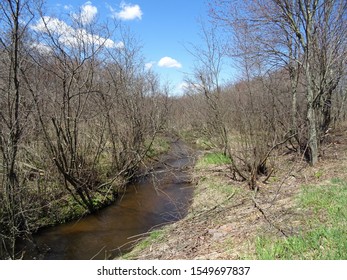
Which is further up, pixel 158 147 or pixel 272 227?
pixel 158 147

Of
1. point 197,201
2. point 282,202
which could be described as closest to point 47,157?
point 197,201

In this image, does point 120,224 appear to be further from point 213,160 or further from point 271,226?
point 213,160

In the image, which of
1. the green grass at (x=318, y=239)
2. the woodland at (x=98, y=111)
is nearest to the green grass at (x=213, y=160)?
the woodland at (x=98, y=111)

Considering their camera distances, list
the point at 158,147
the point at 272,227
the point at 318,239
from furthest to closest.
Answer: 1. the point at 158,147
2. the point at 272,227
3. the point at 318,239

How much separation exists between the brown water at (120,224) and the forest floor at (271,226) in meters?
1.05

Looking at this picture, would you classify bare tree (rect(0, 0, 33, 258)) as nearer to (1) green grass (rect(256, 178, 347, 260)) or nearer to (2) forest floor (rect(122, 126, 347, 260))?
(2) forest floor (rect(122, 126, 347, 260))

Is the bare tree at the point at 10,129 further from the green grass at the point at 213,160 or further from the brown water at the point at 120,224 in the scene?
the green grass at the point at 213,160

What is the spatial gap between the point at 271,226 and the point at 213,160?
7.70 meters

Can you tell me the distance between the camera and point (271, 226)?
175 inches

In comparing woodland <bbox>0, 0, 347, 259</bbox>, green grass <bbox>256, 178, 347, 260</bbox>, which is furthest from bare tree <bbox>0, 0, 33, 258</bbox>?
green grass <bbox>256, 178, 347, 260</bbox>

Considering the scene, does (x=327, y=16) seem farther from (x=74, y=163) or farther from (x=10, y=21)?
(x=74, y=163)

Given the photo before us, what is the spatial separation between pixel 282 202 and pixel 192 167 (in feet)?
22.7

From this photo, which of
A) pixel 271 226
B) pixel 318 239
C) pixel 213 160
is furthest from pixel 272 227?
pixel 213 160

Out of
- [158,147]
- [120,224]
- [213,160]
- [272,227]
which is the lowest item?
[120,224]
